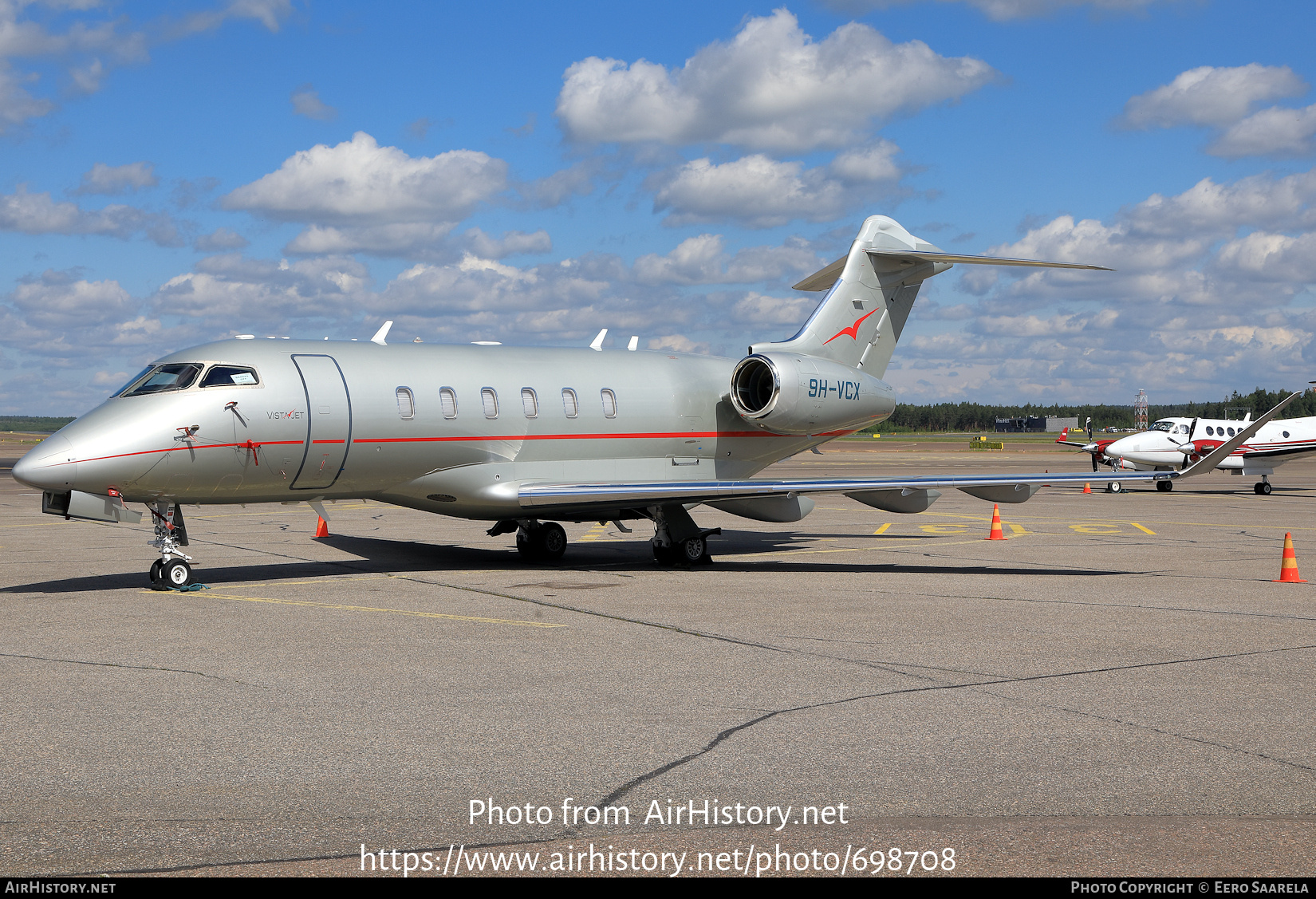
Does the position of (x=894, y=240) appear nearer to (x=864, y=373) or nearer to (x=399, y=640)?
(x=864, y=373)

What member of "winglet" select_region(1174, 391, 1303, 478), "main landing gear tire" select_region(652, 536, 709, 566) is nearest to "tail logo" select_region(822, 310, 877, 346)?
"main landing gear tire" select_region(652, 536, 709, 566)

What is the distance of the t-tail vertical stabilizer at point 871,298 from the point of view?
20.2 meters

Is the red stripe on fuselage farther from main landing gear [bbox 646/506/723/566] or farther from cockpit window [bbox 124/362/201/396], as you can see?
main landing gear [bbox 646/506/723/566]

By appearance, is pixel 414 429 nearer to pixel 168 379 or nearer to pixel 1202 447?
pixel 168 379

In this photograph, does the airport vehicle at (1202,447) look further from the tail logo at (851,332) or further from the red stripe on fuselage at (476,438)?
the red stripe on fuselage at (476,438)

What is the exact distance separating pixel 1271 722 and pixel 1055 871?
139 inches

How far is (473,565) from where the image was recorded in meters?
17.1

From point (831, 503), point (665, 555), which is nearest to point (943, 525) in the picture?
point (831, 503)

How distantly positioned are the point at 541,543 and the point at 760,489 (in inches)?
151

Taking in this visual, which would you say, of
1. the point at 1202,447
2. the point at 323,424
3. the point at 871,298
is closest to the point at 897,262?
the point at 871,298

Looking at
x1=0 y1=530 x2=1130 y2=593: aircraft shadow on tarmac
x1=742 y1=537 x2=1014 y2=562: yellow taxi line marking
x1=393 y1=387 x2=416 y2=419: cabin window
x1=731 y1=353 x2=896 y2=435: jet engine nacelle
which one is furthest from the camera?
x1=742 y1=537 x2=1014 y2=562: yellow taxi line marking

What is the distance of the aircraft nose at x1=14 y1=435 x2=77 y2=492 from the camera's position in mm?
12500

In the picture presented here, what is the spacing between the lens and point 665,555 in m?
17.0

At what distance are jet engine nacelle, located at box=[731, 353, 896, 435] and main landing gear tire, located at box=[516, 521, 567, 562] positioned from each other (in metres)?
3.76
